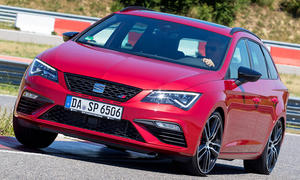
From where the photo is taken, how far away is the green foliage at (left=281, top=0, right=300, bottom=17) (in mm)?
39406

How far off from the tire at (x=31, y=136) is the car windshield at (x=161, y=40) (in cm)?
113

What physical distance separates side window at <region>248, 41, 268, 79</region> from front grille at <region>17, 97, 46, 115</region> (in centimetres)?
303

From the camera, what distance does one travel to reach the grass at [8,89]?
51.5 feet

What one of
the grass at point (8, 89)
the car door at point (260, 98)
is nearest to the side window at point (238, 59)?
the car door at point (260, 98)

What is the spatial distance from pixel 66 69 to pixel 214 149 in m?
1.74

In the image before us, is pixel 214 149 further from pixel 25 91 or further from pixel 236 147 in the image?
pixel 25 91

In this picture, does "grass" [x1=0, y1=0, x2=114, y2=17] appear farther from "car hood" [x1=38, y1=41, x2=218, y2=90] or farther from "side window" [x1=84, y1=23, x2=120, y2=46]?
"car hood" [x1=38, y1=41, x2=218, y2=90]

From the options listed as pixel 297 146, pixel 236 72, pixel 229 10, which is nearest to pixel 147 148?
pixel 236 72

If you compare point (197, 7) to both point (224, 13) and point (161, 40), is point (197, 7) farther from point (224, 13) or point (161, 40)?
point (161, 40)

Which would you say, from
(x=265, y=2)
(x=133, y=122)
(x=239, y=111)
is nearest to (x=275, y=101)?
(x=239, y=111)

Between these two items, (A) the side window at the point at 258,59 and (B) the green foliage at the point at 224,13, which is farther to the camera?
(B) the green foliage at the point at 224,13

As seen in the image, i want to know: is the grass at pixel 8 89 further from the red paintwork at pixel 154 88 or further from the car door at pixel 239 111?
the car door at pixel 239 111

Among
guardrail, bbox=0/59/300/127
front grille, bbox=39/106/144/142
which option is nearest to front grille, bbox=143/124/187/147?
front grille, bbox=39/106/144/142

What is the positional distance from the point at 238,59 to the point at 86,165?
2.37 meters
